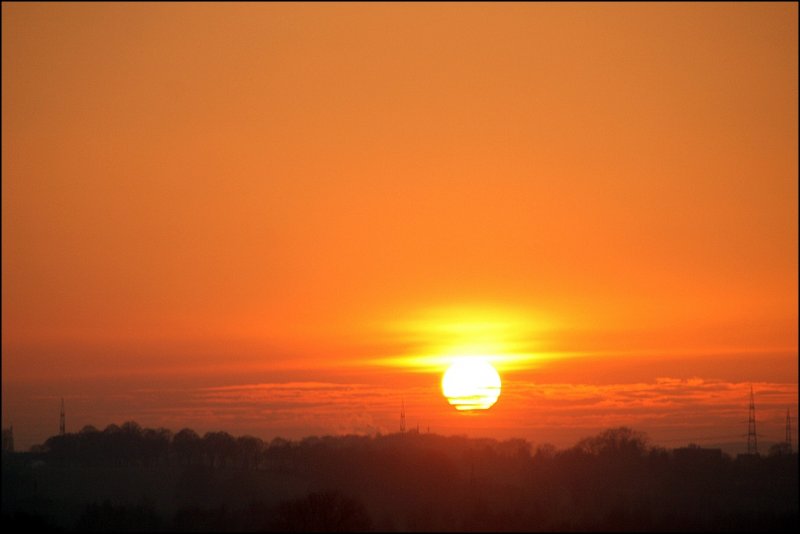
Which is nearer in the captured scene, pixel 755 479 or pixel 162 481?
pixel 755 479

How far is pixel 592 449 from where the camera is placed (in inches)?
3875

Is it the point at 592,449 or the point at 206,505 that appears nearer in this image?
the point at 206,505

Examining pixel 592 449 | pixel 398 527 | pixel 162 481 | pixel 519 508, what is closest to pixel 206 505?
pixel 162 481

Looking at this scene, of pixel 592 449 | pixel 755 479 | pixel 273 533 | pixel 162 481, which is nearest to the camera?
pixel 273 533

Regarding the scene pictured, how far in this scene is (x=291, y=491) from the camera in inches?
3556

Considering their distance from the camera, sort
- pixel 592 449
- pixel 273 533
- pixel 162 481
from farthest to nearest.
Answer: pixel 592 449, pixel 162 481, pixel 273 533

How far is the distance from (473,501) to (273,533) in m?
18.4

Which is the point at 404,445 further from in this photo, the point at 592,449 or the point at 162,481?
the point at 162,481

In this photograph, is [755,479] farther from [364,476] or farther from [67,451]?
[67,451]

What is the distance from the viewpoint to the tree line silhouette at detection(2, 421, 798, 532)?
2879 inches

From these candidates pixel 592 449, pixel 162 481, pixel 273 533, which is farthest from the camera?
pixel 592 449

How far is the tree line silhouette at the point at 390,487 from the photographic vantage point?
7312 centimetres

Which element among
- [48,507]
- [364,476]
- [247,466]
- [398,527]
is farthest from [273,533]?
[247,466]

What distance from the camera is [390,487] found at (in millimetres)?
89562
